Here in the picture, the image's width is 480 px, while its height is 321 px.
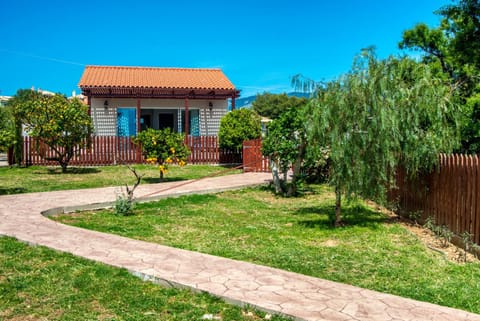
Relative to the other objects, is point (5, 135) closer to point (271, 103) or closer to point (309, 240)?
point (309, 240)

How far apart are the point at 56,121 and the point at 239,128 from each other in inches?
286

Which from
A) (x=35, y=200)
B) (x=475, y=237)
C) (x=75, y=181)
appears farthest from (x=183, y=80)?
(x=475, y=237)

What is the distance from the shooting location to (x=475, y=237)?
6.31m

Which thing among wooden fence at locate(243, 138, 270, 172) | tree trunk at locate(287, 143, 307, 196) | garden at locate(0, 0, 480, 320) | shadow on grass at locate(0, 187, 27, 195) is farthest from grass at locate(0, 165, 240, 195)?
tree trunk at locate(287, 143, 307, 196)

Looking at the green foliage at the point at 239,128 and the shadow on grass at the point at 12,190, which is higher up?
the green foliage at the point at 239,128

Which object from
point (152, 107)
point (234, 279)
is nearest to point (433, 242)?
point (234, 279)

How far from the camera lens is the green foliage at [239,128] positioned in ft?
65.0

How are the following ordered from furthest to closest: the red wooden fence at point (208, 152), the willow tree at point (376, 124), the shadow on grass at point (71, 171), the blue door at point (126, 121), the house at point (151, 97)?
the blue door at point (126, 121)
the house at point (151, 97)
the red wooden fence at point (208, 152)
the shadow on grass at point (71, 171)
the willow tree at point (376, 124)

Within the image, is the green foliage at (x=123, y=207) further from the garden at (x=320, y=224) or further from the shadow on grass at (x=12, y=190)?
the shadow on grass at (x=12, y=190)

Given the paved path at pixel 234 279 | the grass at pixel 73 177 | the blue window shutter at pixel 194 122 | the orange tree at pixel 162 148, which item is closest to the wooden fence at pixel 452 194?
the paved path at pixel 234 279

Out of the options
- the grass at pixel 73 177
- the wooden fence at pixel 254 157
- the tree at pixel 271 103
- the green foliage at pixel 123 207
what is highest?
the tree at pixel 271 103

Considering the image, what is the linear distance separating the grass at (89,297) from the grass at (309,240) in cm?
150

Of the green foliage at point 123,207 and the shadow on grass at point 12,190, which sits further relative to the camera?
the shadow on grass at point 12,190

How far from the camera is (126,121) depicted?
79.0ft
